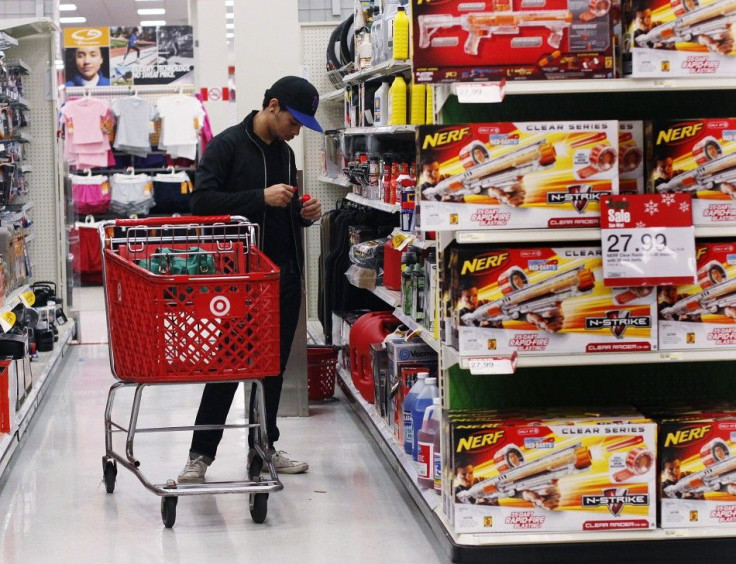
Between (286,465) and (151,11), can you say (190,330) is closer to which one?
(286,465)

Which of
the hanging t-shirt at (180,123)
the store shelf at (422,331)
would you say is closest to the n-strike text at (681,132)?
the store shelf at (422,331)

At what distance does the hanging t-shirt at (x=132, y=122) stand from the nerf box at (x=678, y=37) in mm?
10689

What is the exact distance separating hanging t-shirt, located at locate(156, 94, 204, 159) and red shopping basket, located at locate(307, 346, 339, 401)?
7.53 m

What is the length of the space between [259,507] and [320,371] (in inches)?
93.0

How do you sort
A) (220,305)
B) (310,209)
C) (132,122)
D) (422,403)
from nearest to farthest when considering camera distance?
(220,305), (422,403), (310,209), (132,122)

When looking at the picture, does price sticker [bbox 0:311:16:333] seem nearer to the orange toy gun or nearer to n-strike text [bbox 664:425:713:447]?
the orange toy gun

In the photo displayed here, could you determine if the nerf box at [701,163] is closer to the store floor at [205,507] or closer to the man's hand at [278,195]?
the store floor at [205,507]

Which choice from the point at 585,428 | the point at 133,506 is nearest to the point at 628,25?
the point at 585,428

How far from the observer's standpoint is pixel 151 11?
27312mm

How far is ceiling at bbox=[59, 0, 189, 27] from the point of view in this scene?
1001 inches

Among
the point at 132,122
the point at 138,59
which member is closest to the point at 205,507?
the point at 132,122

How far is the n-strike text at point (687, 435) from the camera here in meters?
3.46

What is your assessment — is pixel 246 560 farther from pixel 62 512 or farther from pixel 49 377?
pixel 49 377

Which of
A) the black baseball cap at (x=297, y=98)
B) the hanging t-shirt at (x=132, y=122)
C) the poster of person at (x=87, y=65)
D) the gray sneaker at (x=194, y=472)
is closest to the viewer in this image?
the gray sneaker at (x=194, y=472)
